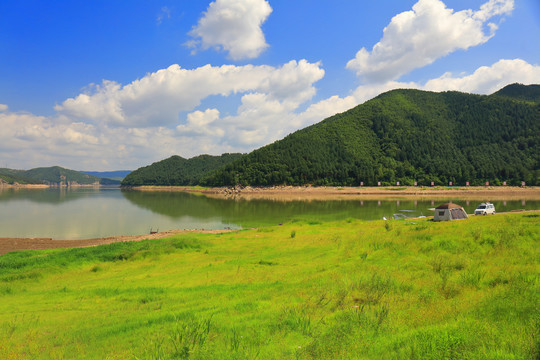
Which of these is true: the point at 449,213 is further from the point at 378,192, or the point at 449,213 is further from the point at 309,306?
the point at 378,192

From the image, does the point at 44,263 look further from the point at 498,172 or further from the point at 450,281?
the point at 498,172

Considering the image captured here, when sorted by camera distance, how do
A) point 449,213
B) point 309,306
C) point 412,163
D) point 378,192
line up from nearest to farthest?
point 309,306 → point 449,213 → point 378,192 → point 412,163

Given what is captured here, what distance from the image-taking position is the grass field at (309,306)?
572cm

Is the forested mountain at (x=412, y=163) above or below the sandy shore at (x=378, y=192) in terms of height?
above

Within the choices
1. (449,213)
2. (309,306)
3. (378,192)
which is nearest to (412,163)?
(378,192)

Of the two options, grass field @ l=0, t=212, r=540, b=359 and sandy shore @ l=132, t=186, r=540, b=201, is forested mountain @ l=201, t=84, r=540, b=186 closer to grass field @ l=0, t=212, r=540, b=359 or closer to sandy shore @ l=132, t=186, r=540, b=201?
sandy shore @ l=132, t=186, r=540, b=201

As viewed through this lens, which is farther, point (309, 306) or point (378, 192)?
point (378, 192)

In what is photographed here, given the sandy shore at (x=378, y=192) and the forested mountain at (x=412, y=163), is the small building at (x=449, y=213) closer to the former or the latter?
the sandy shore at (x=378, y=192)

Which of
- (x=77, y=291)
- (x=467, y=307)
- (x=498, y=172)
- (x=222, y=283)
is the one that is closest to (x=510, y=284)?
(x=467, y=307)

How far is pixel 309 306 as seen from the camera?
27.0 ft

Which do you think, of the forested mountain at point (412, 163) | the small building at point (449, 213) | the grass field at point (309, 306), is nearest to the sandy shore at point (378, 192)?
the forested mountain at point (412, 163)

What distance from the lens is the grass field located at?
18.8 feet

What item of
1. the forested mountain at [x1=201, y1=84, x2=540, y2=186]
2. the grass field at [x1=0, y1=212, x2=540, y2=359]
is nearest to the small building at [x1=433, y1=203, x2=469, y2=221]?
the grass field at [x1=0, y1=212, x2=540, y2=359]

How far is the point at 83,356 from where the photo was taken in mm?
6453
